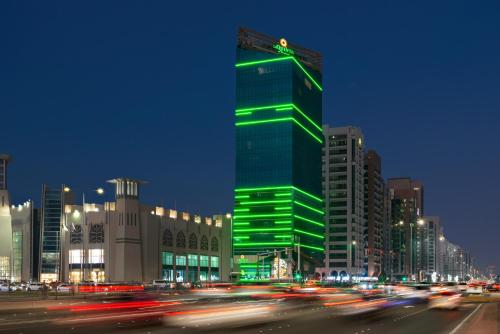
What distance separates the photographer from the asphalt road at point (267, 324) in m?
34.4

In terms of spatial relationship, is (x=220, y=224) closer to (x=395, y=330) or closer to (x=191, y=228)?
(x=191, y=228)

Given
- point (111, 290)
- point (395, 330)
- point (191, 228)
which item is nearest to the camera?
point (395, 330)

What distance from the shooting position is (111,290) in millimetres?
99625

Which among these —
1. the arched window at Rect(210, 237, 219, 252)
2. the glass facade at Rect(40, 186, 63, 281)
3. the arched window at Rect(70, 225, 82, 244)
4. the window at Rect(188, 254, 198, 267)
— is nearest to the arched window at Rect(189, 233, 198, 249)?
the window at Rect(188, 254, 198, 267)

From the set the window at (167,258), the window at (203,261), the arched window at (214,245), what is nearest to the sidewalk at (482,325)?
the window at (167,258)

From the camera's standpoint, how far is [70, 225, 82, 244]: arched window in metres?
151

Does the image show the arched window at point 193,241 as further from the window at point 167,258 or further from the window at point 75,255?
the window at point 75,255

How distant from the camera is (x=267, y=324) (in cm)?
3831

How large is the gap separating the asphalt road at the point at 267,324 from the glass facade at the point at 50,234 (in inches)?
4283

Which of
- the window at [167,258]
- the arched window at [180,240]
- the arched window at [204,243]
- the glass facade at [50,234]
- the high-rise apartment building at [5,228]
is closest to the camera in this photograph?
the glass facade at [50,234]

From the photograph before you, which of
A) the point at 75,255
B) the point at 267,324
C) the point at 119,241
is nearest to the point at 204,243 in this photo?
the point at 119,241

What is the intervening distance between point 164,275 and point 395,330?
420ft

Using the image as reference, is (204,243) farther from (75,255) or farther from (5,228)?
(5,228)

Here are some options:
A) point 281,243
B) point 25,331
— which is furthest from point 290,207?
point 25,331
